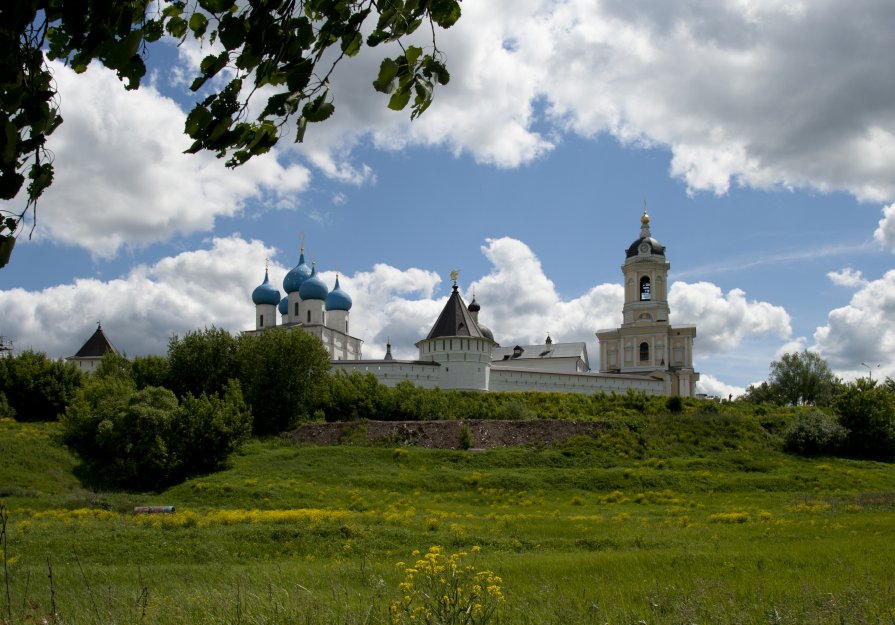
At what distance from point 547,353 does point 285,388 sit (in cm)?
3750

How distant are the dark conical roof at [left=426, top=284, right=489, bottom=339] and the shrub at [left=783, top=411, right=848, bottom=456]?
2015 centimetres

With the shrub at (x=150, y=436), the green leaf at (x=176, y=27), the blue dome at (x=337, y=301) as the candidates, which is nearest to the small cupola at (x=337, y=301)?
the blue dome at (x=337, y=301)

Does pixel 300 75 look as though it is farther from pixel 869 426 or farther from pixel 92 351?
pixel 92 351

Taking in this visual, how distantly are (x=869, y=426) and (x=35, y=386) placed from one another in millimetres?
37947

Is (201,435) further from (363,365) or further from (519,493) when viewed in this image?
(363,365)

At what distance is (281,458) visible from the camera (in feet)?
96.4

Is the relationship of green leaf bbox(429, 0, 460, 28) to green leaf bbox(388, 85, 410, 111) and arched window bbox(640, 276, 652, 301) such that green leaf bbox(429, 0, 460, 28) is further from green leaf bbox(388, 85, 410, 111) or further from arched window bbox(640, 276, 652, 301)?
arched window bbox(640, 276, 652, 301)

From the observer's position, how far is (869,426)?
1272 inches

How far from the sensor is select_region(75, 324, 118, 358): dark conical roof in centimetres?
5697

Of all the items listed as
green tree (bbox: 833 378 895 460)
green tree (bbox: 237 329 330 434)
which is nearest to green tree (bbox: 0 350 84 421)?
green tree (bbox: 237 329 330 434)

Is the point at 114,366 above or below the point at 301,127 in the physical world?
above

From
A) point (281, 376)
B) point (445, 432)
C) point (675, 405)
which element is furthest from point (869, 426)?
point (281, 376)

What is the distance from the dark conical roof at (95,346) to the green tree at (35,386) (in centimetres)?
1642

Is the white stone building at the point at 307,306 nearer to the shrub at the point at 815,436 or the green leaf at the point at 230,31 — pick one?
the shrub at the point at 815,436
